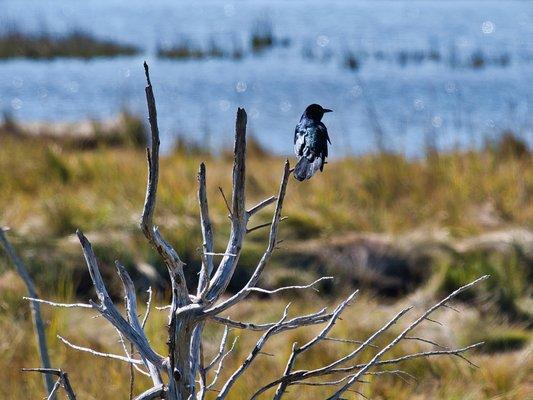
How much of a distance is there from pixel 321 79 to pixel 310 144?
58.0 ft

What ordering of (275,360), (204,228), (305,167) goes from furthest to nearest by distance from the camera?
(275,360)
(204,228)
(305,167)


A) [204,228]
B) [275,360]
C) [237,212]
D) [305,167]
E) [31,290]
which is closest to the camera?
[305,167]

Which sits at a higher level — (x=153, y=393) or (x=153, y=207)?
(x=153, y=207)

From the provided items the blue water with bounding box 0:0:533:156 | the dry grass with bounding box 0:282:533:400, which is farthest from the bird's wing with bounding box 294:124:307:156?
the blue water with bounding box 0:0:533:156

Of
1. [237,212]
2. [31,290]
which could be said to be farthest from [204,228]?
[31,290]

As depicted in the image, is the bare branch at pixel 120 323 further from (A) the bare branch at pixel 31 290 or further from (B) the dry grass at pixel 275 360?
(B) the dry grass at pixel 275 360

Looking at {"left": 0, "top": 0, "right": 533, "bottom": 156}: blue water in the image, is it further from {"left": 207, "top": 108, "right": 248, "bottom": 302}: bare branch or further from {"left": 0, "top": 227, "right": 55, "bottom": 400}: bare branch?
{"left": 207, "top": 108, "right": 248, "bottom": 302}: bare branch

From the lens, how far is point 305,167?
3.94 ft

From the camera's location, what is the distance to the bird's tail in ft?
3.88

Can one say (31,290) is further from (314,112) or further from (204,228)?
(314,112)

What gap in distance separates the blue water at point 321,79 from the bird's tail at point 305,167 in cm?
690

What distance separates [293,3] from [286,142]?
29.4 meters

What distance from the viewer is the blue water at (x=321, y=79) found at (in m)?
12.6

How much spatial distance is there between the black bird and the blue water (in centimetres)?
684
